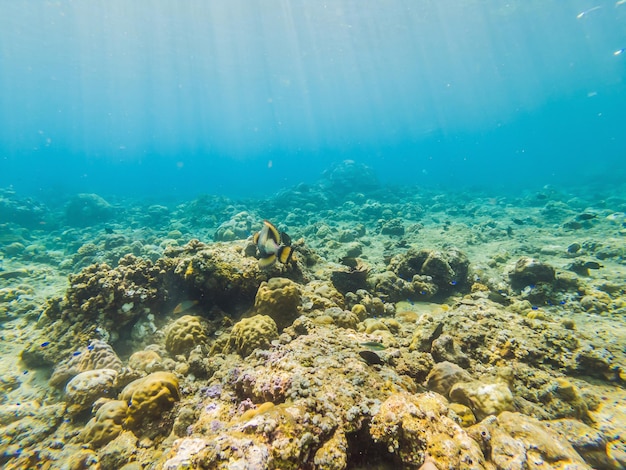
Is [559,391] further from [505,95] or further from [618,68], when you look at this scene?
[505,95]

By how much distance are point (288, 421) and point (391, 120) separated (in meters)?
209

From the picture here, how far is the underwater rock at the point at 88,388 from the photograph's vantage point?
3.56 meters

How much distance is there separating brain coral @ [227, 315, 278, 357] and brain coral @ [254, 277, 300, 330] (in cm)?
42

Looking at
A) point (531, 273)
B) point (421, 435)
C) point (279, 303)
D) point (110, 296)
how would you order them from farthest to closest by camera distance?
point (531, 273) → point (110, 296) → point (279, 303) → point (421, 435)

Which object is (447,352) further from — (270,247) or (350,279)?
(350,279)

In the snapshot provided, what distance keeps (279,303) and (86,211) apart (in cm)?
2713

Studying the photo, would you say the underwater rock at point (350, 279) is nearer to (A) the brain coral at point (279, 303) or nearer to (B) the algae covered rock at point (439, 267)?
(B) the algae covered rock at point (439, 267)

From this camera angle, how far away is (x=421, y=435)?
2.08 metres

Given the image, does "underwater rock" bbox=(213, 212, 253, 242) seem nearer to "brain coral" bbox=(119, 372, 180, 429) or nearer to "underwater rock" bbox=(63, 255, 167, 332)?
"underwater rock" bbox=(63, 255, 167, 332)

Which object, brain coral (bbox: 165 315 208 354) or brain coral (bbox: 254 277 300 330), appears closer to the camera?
brain coral (bbox: 165 315 208 354)

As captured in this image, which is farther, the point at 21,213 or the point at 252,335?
the point at 21,213

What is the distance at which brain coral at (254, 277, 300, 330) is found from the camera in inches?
189

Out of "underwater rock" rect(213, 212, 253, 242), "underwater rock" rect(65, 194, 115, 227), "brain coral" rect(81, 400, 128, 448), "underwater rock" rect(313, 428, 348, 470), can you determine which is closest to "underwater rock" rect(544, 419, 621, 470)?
"underwater rock" rect(313, 428, 348, 470)

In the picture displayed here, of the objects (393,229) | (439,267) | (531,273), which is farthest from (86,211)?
(531,273)
